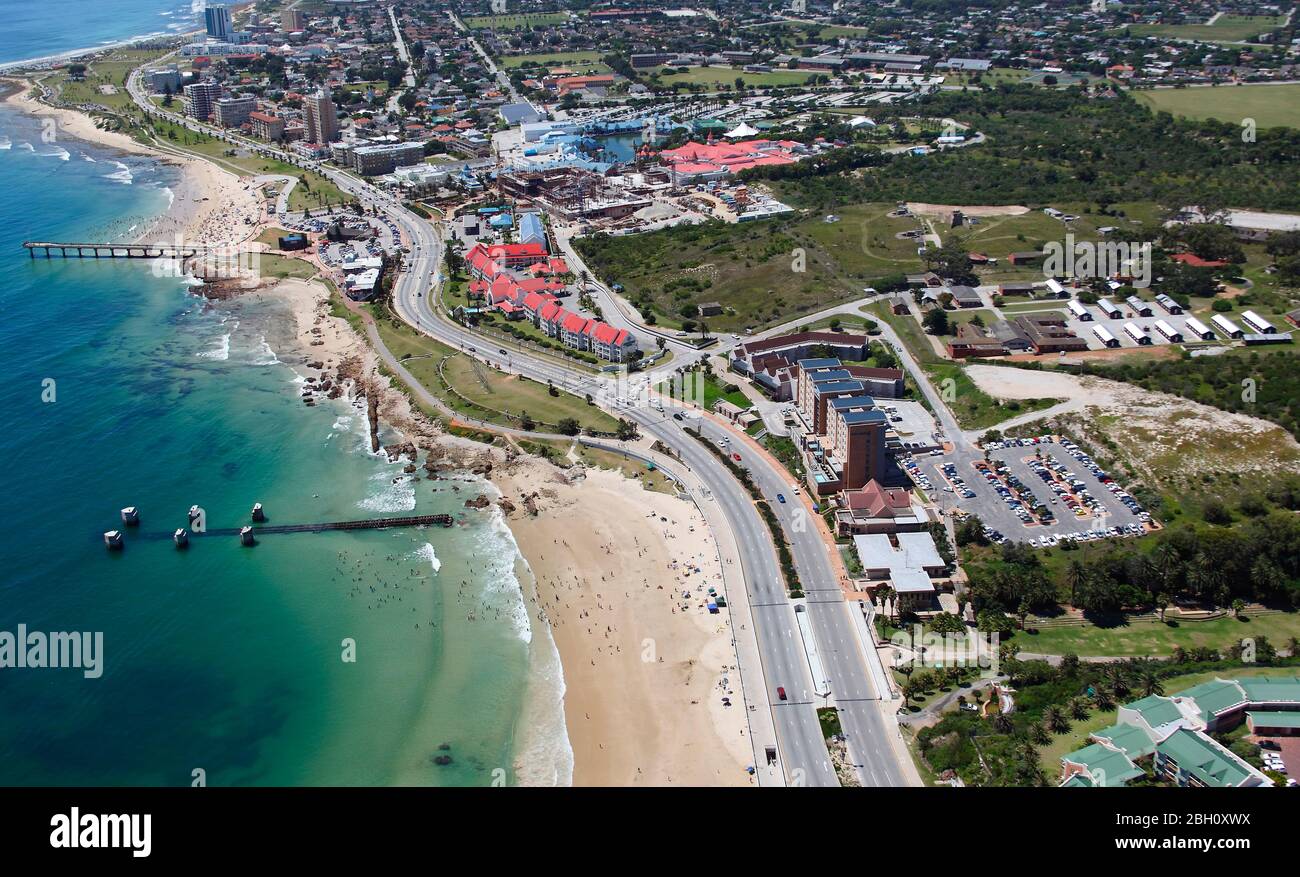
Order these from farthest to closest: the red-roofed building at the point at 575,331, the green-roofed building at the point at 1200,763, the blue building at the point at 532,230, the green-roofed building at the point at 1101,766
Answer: the blue building at the point at 532,230
the red-roofed building at the point at 575,331
the green-roofed building at the point at 1101,766
the green-roofed building at the point at 1200,763

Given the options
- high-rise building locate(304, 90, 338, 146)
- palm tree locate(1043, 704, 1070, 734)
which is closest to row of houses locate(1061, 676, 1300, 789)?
palm tree locate(1043, 704, 1070, 734)

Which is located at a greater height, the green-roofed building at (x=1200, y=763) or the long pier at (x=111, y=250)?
the long pier at (x=111, y=250)

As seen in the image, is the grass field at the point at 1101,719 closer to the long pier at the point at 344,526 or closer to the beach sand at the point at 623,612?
the beach sand at the point at 623,612

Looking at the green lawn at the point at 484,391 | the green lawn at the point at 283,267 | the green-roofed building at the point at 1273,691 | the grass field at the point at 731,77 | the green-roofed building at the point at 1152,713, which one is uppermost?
the grass field at the point at 731,77

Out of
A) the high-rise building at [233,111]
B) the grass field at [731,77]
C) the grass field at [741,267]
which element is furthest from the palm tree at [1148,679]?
the high-rise building at [233,111]

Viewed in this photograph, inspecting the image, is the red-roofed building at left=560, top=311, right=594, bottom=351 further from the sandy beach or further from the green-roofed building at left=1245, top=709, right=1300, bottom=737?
the green-roofed building at left=1245, top=709, right=1300, bottom=737

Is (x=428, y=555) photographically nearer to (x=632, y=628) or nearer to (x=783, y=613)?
(x=632, y=628)

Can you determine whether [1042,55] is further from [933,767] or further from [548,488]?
[933,767]
